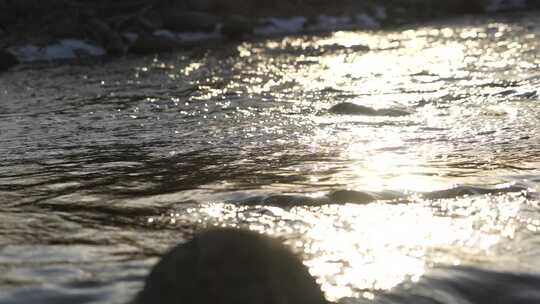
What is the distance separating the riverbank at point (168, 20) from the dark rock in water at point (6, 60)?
3 cm

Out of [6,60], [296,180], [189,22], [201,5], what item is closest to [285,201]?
[296,180]

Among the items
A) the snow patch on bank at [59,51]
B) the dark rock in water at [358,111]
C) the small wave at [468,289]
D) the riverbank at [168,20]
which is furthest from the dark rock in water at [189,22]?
the small wave at [468,289]

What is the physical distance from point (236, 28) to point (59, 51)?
7627mm

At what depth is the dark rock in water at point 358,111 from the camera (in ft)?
31.8

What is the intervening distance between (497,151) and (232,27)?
2222 centimetres

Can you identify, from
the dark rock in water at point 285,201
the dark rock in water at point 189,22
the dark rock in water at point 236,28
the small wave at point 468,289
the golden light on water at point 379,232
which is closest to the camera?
the small wave at point 468,289

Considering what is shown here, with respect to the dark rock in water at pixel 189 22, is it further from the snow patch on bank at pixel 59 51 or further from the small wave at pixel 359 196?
the small wave at pixel 359 196

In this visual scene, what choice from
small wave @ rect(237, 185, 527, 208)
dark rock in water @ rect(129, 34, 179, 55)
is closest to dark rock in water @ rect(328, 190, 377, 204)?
small wave @ rect(237, 185, 527, 208)

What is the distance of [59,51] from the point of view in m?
22.8

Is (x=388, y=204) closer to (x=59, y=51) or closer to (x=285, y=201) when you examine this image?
(x=285, y=201)

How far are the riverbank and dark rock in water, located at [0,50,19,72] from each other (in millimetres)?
31

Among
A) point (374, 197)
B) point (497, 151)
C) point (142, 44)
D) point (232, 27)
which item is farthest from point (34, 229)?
point (232, 27)

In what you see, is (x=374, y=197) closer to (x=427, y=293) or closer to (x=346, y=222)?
(x=346, y=222)

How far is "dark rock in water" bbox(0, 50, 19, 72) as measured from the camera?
1966 cm
